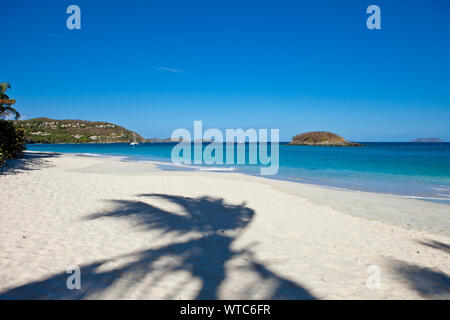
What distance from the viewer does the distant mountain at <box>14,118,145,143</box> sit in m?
128

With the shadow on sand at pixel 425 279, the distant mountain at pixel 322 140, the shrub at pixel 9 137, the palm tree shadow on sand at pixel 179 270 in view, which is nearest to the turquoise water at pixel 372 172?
the shadow on sand at pixel 425 279

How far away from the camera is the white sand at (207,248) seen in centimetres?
365

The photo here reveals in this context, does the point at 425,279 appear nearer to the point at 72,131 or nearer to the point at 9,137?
the point at 9,137

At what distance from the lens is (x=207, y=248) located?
5215mm

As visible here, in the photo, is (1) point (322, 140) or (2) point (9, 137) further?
(1) point (322, 140)

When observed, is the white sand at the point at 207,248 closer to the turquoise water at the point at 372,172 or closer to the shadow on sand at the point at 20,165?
the shadow on sand at the point at 20,165

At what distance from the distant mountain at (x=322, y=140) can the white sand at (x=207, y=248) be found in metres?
120

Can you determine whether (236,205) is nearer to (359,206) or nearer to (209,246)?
(209,246)

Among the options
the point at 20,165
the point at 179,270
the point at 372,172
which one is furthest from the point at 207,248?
the point at 372,172

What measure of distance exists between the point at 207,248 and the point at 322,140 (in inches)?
5055

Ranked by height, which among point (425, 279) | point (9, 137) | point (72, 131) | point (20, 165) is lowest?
point (425, 279)

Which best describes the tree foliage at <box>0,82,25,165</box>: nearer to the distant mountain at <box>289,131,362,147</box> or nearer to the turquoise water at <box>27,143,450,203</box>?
the turquoise water at <box>27,143,450,203</box>

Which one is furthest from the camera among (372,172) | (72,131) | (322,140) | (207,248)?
(72,131)
